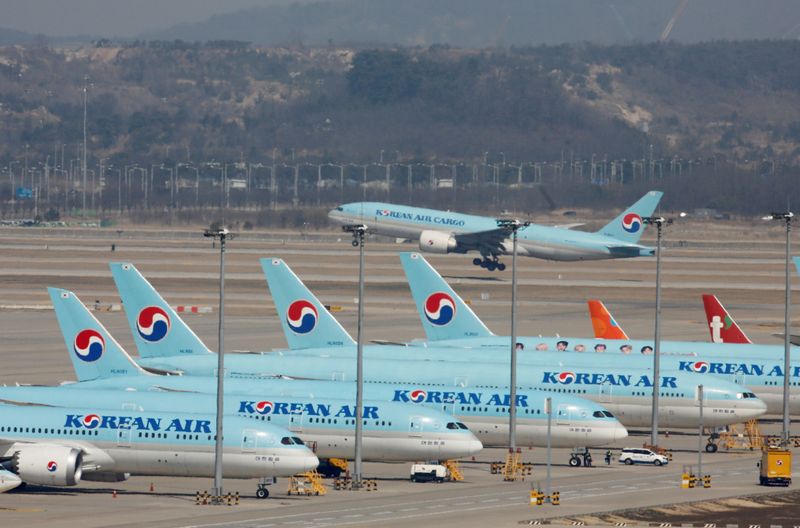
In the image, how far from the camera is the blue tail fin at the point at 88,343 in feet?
222

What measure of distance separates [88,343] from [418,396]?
13.5 metres

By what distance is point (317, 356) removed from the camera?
75.4 meters

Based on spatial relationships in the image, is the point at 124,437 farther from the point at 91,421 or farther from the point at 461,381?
the point at 461,381

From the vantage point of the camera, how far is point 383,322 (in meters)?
126

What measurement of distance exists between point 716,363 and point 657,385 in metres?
9.05

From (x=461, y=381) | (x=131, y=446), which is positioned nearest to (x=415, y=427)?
(x=131, y=446)

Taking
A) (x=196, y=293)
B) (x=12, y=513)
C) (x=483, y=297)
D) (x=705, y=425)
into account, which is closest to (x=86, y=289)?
(x=196, y=293)

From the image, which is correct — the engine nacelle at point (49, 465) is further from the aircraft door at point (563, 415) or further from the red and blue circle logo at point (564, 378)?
the red and blue circle logo at point (564, 378)

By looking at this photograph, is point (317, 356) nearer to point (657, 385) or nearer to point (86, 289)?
point (657, 385)

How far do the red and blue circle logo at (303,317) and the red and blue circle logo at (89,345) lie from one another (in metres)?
13.6

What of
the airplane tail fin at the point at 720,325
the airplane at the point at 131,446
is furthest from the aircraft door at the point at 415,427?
the airplane tail fin at the point at 720,325

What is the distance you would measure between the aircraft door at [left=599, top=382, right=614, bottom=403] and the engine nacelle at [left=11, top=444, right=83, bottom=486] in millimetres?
24735

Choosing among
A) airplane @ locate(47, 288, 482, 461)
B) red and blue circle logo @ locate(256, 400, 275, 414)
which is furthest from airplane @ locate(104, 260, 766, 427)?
airplane @ locate(47, 288, 482, 461)

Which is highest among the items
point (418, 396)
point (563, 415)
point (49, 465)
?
point (418, 396)
